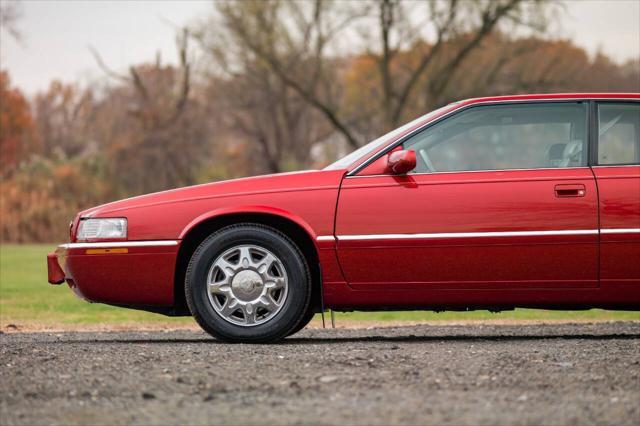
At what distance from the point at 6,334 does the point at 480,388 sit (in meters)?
5.07

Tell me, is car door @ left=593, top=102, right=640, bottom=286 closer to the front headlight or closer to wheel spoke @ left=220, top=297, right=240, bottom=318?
wheel spoke @ left=220, top=297, right=240, bottom=318

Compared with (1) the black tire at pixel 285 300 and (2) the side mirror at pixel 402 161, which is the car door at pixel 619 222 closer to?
(2) the side mirror at pixel 402 161

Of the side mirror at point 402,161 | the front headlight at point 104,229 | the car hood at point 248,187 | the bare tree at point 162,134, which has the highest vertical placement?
the bare tree at point 162,134

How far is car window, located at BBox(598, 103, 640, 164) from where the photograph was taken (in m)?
7.17

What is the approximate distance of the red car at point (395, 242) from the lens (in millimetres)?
6785

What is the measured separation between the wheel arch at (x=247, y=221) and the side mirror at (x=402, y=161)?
65 centimetres

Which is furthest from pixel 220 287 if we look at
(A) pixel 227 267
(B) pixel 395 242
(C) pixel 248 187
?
(B) pixel 395 242

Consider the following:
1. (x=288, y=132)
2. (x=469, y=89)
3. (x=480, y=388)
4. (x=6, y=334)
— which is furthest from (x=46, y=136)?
(x=480, y=388)

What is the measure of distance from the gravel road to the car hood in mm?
927

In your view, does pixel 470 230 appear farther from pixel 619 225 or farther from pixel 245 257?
pixel 245 257

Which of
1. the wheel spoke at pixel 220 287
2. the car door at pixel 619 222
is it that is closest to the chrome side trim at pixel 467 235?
the car door at pixel 619 222

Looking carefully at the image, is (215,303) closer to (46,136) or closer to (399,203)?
(399,203)

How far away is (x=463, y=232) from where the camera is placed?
6793 millimetres

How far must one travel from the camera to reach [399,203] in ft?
22.4
